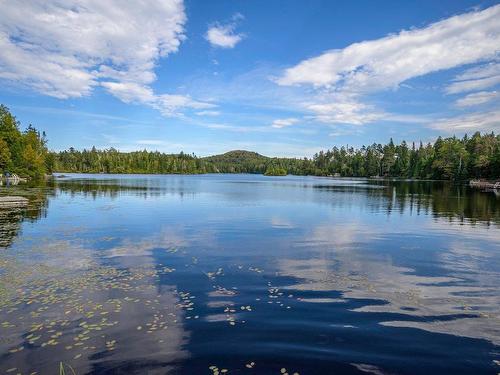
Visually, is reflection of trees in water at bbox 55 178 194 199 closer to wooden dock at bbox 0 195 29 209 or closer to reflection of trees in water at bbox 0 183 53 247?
wooden dock at bbox 0 195 29 209

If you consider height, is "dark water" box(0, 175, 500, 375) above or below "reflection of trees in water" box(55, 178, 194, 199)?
below

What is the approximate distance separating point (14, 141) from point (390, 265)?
4199 inches

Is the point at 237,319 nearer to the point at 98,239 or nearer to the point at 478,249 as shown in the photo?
the point at 98,239

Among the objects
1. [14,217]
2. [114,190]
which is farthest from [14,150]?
[14,217]

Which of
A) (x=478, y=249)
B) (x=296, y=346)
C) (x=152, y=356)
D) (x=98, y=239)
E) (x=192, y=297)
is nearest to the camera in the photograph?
(x=152, y=356)

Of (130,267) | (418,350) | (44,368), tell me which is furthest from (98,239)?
(418,350)

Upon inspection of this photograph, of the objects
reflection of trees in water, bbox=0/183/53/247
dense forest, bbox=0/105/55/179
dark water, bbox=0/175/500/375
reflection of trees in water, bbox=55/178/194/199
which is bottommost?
dark water, bbox=0/175/500/375

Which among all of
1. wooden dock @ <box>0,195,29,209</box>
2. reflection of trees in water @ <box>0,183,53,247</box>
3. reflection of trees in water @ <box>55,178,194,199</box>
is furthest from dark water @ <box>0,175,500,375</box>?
reflection of trees in water @ <box>55,178,194,199</box>

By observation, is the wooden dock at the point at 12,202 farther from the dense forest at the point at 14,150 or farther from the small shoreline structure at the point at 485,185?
the small shoreline structure at the point at 485,185

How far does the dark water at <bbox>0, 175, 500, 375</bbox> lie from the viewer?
34.0ft

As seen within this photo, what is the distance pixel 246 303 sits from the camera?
1466cm

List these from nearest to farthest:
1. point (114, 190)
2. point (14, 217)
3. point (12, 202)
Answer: point (14, 217) < point (12, 202) < point (114, 190)

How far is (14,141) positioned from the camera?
96625 millimetres

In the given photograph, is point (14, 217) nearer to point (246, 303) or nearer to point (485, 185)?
point (246, 303)
